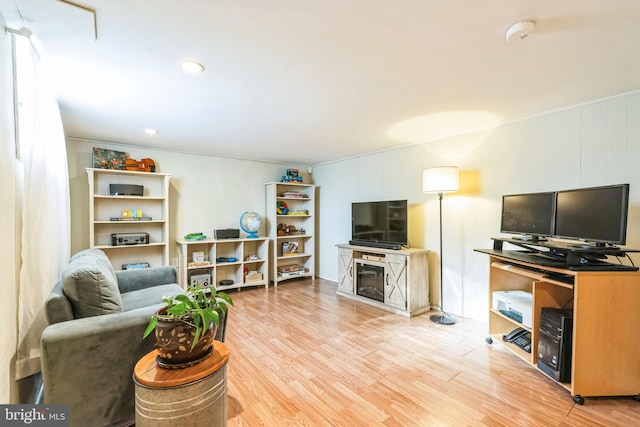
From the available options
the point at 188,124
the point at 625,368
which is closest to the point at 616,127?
the point at 625,368

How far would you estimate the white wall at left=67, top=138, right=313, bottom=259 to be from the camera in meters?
3.54

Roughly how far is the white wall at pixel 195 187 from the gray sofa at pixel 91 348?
95.9 inches

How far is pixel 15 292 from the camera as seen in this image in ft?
4.49

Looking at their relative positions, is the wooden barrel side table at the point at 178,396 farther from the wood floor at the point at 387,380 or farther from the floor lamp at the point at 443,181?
the floor lamp at the point at 443,181

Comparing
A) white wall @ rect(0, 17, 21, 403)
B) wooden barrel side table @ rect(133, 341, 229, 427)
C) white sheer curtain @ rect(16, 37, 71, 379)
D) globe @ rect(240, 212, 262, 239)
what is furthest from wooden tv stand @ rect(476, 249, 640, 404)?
globe @ rect(240, 212, 262, 239)

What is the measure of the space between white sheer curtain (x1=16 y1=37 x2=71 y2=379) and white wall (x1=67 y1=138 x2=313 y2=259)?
207cm

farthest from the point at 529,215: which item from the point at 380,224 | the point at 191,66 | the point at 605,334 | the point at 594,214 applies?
the point at 191,66

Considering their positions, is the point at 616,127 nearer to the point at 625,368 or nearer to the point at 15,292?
the point at 625,368

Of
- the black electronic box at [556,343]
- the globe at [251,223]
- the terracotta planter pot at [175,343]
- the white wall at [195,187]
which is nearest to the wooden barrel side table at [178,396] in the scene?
the terracotta planter pot at [175,343]

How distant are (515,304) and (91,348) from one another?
307cm

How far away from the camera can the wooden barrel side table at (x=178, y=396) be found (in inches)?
48.5

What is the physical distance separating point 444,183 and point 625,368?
1.97 m

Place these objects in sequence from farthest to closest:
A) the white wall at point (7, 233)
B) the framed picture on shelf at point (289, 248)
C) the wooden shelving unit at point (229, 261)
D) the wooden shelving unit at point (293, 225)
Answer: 1. the framed picture on shelf at point (289, 248)
2. the wooden shelving unit at point (293, 225)
3. the wooden shelving unit at point (229, 261)
4. the white wall at point (7, 233)

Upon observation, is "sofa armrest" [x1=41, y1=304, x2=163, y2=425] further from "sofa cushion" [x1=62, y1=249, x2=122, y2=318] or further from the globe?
the globe
